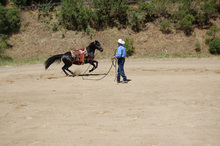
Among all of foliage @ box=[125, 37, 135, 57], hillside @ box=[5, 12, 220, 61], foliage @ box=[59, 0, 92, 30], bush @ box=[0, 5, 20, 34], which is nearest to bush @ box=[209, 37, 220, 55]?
hillside @ box=[5, 12, 220, 61]

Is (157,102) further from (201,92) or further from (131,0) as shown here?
(131,0)

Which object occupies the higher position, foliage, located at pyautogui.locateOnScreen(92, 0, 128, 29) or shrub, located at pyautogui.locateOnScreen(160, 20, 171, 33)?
foliage, located at pyautogui.locateOnScreen(92, 0, 128, 29)

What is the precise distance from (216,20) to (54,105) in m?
23.2

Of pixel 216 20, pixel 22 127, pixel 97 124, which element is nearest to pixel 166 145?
pixel 97 124

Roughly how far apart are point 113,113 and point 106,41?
18382 mm

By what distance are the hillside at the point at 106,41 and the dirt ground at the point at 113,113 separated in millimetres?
11984

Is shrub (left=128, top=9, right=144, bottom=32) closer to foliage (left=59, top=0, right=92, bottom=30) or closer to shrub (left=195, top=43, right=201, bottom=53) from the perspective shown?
foliage (left=59, top=0, right=92, bottom=30)

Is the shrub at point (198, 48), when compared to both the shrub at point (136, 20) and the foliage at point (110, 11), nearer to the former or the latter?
the shrub at point (136, 20)

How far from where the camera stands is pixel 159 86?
31.1ft

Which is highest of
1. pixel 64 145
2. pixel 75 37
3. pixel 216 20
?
pixel 216 20

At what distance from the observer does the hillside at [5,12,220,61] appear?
22294 millimetres

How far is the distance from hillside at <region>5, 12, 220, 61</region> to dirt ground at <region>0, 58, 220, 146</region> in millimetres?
11984

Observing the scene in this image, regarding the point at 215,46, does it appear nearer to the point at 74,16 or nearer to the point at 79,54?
the point at 79,54

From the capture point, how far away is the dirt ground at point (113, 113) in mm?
4992
